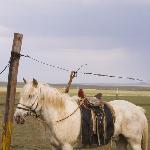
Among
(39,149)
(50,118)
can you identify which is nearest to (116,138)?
(50,118)

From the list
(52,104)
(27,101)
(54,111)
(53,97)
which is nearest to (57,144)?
(54,111)

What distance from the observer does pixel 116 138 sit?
11.0 meters

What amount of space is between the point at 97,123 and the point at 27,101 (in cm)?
189

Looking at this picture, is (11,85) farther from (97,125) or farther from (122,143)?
(122,143)

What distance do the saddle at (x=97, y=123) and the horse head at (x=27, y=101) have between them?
4.14 ft

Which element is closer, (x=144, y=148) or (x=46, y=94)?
(x=46, y=94)

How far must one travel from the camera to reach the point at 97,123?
34.5ft

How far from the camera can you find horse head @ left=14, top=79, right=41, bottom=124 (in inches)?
373

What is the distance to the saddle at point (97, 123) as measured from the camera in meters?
10.2

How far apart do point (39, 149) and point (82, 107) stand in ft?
17.9

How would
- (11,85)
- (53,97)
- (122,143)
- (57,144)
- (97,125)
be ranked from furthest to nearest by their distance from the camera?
(122,143) < (97,125) < (11,85) < (53,97) < (57,144)

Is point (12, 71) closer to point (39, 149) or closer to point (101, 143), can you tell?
point (101, 143)

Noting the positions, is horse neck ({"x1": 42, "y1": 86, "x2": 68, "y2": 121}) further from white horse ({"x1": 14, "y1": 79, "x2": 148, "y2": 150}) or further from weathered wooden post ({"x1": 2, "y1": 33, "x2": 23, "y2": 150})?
weathered wooden post ({"x1": 2, "y1": 33, "x2": 23, "y2": 150})

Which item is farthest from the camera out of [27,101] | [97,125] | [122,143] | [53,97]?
[122,143]
